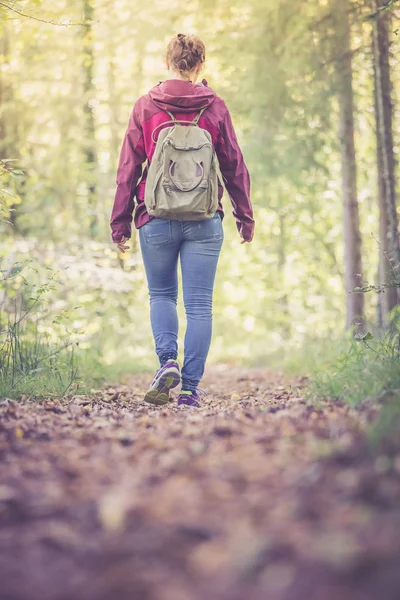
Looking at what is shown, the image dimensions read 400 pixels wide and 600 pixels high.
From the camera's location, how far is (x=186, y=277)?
421cm

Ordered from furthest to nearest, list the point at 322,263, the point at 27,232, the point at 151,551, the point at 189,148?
the point at 322,263 → the point at 27,232 → the point at 189,148 → the point at 151,551

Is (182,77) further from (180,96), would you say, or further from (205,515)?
(205,515)

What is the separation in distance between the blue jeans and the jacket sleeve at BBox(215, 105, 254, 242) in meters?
0.30

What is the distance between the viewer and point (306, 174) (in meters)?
8.87

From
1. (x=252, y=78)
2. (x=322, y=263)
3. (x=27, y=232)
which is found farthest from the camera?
(x=322, y=263)

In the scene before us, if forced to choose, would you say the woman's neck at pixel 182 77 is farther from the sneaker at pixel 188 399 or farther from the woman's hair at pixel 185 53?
the sneaker at pixel 188 399

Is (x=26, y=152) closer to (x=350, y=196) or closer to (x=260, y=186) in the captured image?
(x=260, y=186)

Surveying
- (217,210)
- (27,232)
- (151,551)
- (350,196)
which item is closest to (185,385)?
(217,210)

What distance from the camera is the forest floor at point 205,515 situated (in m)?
1.47

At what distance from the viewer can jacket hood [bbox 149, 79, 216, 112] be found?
13.2 ft

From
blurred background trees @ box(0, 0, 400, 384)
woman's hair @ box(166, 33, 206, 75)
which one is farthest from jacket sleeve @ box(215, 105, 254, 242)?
blurred background trees @ box(0, 0, 400, 384)

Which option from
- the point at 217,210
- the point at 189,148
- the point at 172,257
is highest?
the point at 189,148

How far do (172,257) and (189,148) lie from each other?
0.71 m

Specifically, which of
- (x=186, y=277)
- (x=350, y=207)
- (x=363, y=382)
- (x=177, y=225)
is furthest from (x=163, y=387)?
(x=350, y=207)
